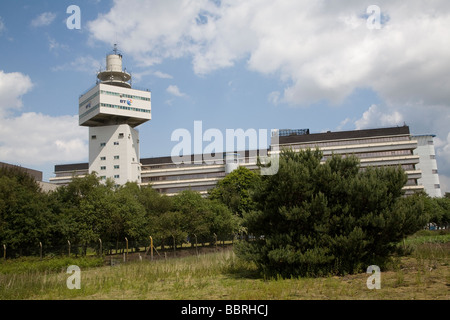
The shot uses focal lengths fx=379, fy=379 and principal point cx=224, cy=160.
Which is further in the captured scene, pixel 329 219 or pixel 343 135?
pixel 343 135

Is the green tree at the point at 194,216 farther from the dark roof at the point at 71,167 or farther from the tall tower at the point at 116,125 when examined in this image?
the dark roof at the point at 71,167

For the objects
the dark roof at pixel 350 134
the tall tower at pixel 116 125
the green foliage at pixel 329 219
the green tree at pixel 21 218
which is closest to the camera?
the green foliage at pixel 329 219

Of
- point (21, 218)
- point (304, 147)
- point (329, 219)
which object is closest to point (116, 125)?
point (304, 147)

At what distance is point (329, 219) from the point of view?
1452cm

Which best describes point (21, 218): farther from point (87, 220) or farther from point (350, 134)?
point (350, 134)

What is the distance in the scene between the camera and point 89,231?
116ft

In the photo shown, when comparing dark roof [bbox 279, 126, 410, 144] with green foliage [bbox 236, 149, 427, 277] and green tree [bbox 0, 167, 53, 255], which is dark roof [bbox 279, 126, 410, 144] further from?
green foliage [bbox 236, 149, 427, 277]

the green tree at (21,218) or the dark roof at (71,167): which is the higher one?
the dark roof at (71,167)

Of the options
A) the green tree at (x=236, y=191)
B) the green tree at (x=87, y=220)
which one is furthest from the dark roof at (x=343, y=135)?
the green tree at (x=87, y=220)

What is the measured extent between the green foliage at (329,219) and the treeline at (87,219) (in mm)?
18227

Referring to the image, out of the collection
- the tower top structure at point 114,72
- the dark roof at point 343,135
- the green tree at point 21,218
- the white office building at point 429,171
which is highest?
the tower top structure at point 114,72

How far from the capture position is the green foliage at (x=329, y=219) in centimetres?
1414

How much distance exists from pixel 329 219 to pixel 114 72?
81538 mm
